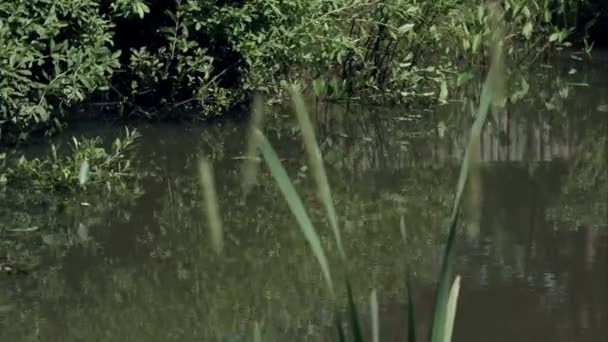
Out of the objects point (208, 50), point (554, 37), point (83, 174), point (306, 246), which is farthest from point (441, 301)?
point (554, 37)

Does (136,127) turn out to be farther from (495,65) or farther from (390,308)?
(495,65)

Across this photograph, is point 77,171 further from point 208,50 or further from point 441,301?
point 441,301

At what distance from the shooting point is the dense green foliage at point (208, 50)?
246 inches

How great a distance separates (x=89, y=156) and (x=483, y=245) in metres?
1.99

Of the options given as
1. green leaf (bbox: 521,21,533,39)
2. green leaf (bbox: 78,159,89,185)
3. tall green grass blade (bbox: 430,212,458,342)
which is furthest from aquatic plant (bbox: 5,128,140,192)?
green leaf (bbox: 521,21,533,39)

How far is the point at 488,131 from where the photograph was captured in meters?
7.26

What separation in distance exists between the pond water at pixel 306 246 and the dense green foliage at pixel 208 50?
360mm

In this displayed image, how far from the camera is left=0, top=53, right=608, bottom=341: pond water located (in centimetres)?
403

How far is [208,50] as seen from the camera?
7.56m

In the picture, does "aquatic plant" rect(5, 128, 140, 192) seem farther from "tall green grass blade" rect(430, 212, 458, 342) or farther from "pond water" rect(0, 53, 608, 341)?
"tall green grass blade" rect(430, 212, 458, 342)

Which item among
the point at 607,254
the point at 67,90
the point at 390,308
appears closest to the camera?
the point at 390,308

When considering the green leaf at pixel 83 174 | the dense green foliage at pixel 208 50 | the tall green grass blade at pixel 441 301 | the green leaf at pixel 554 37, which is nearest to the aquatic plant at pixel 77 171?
the green leaf at pixel 83 174

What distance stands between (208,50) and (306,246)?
2986mm

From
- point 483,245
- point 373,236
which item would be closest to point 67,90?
point 373,236
